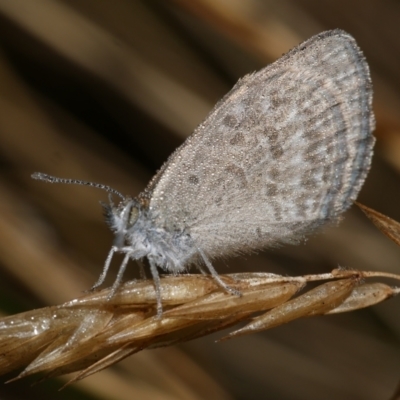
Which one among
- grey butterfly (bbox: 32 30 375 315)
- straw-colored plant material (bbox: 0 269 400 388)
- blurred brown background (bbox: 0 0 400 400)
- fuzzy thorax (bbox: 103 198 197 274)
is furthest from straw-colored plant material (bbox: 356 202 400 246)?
blurred brown background (bbox: 0 0 400 400)

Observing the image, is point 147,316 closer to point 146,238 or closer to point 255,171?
point 146,238

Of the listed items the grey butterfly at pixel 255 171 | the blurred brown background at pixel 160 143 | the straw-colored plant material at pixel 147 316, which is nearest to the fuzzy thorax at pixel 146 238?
the grey butterfly at pixel 255 171

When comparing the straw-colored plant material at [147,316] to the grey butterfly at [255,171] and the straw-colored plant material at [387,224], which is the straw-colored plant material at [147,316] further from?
the grey butterfly at [255,171]

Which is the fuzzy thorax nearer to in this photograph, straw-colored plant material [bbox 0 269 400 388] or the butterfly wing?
the butterfly wing

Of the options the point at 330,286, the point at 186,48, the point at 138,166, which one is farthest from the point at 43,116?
the point at 330,286

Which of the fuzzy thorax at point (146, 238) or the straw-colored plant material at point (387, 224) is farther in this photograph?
the fuzzy thorax at point (146, 238)

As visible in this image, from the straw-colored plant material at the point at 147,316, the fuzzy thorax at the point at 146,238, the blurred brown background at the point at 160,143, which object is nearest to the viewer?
the straw-colored plant material at the point at 147,316

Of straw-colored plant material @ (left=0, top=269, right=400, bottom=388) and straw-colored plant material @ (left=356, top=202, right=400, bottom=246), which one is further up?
straw-colored plant material @ (left=356, top=202, right=400, bottom=246)
